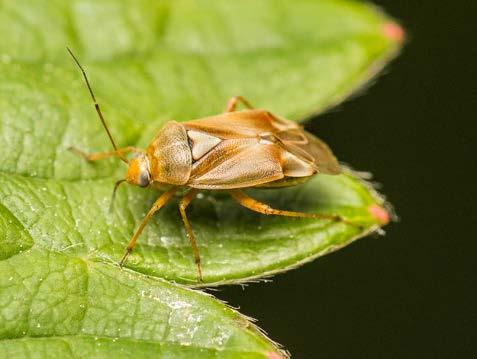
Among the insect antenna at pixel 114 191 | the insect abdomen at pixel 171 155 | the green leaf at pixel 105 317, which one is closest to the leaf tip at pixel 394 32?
the insect abdomen at pixel 171 155

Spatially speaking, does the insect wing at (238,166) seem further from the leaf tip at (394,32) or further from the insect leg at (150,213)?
the leaf tip at (394,32)

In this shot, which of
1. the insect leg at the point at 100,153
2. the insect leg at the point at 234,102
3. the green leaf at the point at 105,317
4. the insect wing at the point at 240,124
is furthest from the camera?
the insect leg at the point at 234,102

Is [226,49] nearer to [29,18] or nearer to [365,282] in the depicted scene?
[29,18]

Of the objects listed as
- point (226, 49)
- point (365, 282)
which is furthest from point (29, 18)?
point (365, 282)

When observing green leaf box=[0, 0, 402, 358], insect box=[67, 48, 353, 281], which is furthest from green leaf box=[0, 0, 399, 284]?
insect box=[67, 48, 353, 281]

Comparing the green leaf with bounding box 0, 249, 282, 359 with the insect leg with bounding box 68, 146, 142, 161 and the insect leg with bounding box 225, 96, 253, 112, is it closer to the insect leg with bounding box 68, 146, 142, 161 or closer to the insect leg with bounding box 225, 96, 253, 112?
the insect leg with bounding box 68, 146, 142, 161

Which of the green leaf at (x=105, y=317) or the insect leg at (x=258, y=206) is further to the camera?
the insect leg at (x=258, y=206)
